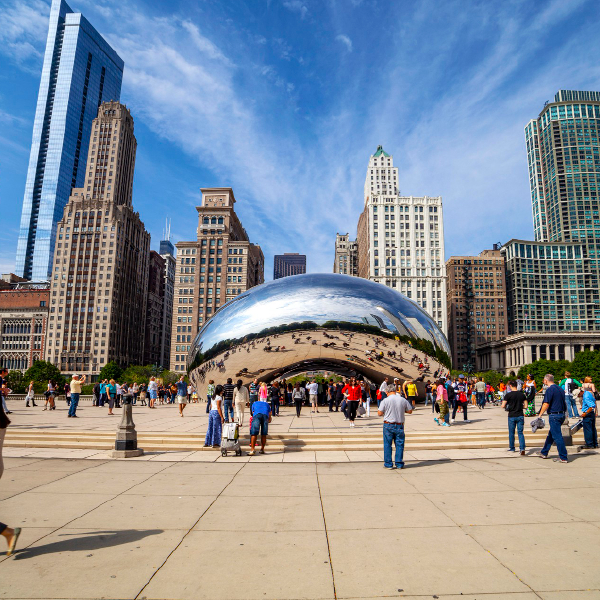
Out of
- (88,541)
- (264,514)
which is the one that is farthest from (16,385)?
(264,514)

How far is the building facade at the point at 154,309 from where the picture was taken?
144 m

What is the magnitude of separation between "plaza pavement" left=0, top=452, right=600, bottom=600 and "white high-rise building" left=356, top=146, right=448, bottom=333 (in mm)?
107568

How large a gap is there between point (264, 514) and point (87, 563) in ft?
7.14

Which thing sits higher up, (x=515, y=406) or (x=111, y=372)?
(x=111, y=372)

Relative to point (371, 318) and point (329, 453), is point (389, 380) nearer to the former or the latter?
point (371, 318)

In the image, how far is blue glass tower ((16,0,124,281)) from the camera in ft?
530

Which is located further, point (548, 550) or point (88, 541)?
point (88, 541)

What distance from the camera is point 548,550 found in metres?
4.28

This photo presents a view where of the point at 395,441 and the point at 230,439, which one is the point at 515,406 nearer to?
the point at 395,441

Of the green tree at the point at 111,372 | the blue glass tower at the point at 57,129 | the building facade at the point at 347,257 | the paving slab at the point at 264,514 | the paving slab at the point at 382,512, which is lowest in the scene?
the paving slab at the point at 264,514

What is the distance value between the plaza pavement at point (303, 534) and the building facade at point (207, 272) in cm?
10173

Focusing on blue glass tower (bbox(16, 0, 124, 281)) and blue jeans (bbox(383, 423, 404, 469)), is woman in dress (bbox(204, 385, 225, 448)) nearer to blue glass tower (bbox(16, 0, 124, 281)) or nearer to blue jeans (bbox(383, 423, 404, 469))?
blue jeans (bbox(383, 423, 404, 469))

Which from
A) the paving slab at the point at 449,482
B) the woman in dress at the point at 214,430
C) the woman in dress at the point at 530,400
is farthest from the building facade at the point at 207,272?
the paving slab at the point at 449,482

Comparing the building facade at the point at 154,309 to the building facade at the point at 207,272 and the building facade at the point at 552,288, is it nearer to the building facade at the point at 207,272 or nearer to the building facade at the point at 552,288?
the building facade at the point at 207,272
